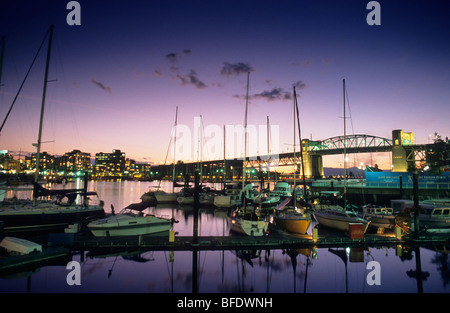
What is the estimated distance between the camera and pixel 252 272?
1688 cm

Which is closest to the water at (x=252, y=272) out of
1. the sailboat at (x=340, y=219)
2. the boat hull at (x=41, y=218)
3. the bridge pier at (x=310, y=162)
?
the sailboat at (x=340, y=219)

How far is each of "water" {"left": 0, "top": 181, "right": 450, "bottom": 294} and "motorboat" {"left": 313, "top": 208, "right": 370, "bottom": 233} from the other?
3.04 meters

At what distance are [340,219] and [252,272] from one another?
12015mm

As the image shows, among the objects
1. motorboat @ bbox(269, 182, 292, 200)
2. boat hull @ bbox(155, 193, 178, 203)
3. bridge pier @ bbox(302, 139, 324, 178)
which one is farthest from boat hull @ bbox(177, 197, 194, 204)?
bridge pier @ bbox(302, 139, 324, 178)

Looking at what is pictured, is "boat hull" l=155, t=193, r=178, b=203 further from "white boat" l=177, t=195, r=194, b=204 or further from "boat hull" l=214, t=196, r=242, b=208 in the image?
"boat hull" l=214, t=196, r=242, b=208

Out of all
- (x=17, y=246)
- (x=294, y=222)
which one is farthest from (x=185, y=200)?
(x=17, y=246)

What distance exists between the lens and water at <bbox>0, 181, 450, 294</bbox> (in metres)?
14.6

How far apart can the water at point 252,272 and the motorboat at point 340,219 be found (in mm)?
3038

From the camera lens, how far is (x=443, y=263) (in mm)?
17984

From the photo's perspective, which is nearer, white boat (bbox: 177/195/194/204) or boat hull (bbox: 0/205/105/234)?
boat hull (bbox: 0/205/105/234)

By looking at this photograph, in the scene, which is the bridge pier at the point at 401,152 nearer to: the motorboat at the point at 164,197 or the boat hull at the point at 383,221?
the boat hull at the point at 383,221

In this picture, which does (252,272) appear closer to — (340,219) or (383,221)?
(340,219)

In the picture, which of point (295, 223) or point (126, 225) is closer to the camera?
point (126, 225)

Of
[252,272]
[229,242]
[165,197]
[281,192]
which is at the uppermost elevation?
[281,192]
